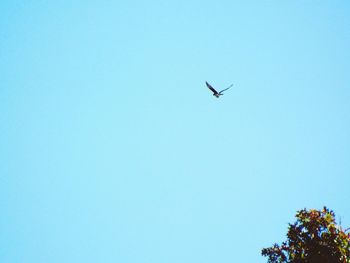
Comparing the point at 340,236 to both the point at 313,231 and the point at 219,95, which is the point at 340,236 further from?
the point at 219,95

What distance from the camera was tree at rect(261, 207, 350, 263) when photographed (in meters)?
13.1

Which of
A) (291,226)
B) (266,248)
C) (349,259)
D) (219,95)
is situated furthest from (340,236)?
(219,95)

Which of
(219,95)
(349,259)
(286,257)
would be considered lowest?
(349,259)

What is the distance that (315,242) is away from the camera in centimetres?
1355

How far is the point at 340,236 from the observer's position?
1330 cm

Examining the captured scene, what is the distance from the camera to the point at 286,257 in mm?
14453

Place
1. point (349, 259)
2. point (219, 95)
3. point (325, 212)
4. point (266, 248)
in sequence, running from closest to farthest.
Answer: point (349, 259) < point (325, 212) < point (266, 248) < point (219, 95)

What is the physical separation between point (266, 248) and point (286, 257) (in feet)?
3.71

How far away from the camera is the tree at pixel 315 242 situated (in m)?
13.1

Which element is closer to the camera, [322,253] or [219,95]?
[322,253]

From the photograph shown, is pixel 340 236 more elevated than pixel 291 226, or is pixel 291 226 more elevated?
pixel 291 226

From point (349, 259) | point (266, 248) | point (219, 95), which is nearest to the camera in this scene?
point (349, 259)

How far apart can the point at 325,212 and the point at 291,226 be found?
175cm

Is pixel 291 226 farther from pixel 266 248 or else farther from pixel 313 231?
pixel 266 248
